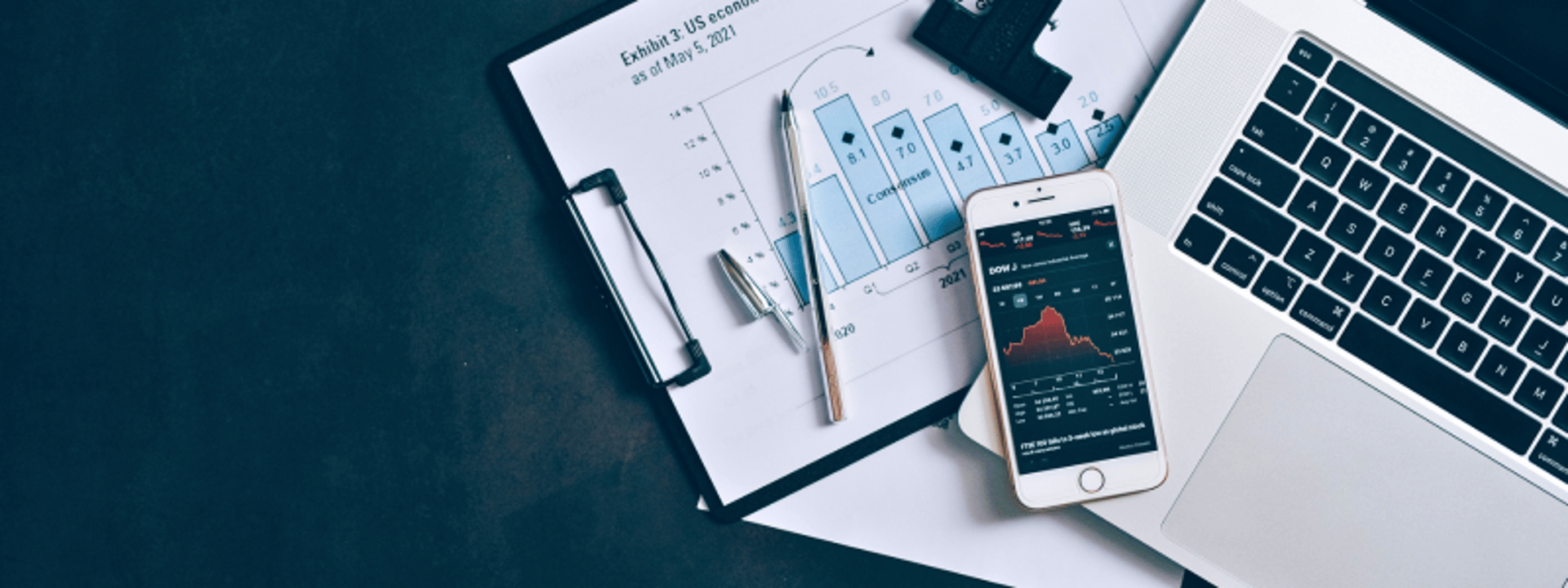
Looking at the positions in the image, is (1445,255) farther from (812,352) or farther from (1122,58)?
(812,352)

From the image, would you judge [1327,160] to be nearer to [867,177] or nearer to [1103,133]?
[1103,133]

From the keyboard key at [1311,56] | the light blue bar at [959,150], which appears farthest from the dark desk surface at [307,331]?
the keyboard key at [1311,56]

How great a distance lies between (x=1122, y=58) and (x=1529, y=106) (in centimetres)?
32

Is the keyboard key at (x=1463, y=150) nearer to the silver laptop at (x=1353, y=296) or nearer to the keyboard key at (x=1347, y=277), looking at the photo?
the silver laptop at (x=1353, y=296)

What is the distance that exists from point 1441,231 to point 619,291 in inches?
27.5

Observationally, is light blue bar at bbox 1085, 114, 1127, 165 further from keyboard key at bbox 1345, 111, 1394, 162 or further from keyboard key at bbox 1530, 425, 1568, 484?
keyboard key at bbox 1530, 425, 1568, 484

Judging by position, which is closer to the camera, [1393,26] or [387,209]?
[1393,26]

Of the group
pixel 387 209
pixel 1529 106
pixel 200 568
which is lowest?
pixel 200 568

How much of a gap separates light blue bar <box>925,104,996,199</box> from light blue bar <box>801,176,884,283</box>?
7 cm

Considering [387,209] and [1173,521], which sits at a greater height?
[387,209]

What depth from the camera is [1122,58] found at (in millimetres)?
782

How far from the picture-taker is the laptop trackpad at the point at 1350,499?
2.31 ft

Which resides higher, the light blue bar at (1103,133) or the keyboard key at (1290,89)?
the keyboard key at (1290,89)

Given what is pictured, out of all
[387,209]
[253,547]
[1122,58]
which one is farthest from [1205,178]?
[253,547]
